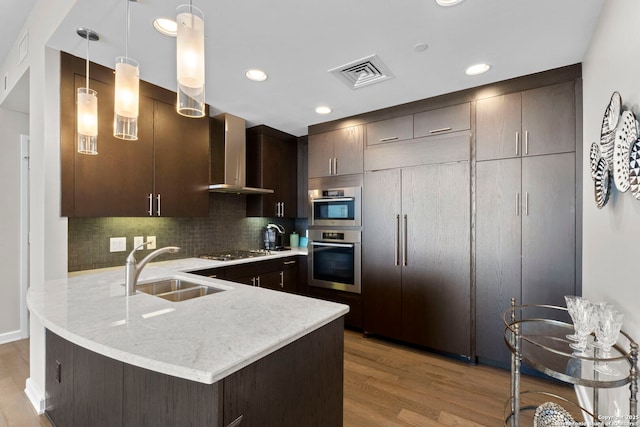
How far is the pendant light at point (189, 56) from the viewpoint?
3.75 ft

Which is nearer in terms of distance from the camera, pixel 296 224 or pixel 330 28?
pixel 330 28

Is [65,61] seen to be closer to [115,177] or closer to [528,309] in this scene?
[115,177]

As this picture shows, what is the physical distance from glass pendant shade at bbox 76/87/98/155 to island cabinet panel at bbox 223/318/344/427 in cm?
156

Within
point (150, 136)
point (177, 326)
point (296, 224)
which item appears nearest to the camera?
point (177, 326)

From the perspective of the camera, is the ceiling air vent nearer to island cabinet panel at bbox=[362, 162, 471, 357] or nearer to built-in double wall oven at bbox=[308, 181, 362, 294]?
island cabinet panel at bbox=[362, 162, 471, 357]

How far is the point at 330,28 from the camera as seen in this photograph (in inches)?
69.2

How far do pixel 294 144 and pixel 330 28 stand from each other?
8.10ft

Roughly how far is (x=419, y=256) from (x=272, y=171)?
2.09 metres

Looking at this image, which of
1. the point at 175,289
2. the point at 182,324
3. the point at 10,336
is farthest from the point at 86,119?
the point at 10,336

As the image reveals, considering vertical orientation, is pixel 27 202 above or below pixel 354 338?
above

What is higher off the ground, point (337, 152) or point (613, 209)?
point (337, 152)

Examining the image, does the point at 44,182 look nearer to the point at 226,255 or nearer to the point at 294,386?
the point at 226,255

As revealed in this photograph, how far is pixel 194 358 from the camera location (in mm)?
873

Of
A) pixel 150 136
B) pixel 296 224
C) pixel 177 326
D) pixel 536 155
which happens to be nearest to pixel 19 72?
pixel 150 136
